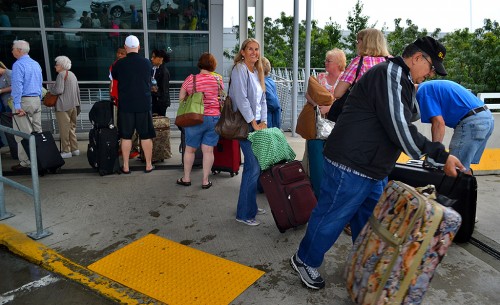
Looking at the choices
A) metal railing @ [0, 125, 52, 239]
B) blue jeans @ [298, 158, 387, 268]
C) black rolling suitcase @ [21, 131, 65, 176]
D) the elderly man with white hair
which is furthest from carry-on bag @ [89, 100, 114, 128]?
blue jeans @ [298, 158, 387, 268]

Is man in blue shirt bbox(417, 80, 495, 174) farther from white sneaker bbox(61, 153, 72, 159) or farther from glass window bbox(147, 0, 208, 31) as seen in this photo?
glass window bbox(147, 0, 208, 31)

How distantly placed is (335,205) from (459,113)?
1.84 meters

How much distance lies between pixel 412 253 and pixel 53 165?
16.2ft

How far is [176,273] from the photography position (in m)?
3.10

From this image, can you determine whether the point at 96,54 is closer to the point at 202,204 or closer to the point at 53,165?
the point at 53,165

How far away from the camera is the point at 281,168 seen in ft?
11.6

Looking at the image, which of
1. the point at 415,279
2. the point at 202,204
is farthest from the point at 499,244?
Answer: the point at 202,204

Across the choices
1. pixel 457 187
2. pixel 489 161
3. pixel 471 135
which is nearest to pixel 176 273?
pixel 457 187

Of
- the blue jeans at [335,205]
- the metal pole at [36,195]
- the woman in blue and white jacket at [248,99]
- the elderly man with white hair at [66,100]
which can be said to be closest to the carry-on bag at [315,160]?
the woman in blue and white jacket at [248,99]

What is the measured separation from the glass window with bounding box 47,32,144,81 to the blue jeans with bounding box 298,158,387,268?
7.15m

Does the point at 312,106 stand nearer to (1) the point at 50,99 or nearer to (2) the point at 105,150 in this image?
(2) the point at 105,150

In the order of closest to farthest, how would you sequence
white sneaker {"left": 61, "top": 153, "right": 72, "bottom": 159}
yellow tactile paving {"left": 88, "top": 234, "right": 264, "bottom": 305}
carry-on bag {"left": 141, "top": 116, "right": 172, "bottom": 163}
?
1. yellow tactile paving {"left": 88, "top": 234, "right": 264, "bottom": 305}
2. carry-on bag {"left": 141, "top": 116, "right": 172, "bottom": 163}
3. white sneaker {"left": 61, "top": 153, "right": 72, "bottom": 159}

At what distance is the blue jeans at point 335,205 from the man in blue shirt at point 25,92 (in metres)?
4.59

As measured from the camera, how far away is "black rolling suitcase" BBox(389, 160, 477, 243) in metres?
3.47
